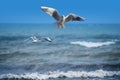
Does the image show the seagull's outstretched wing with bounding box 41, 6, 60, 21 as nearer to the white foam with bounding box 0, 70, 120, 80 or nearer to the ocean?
the ocean

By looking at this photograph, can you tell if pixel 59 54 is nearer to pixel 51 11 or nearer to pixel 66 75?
pixel 66 75

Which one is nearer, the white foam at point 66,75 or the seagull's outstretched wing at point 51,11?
the seagull's outstretched wing at point 51,11

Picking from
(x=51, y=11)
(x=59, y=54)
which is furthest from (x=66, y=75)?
(x=51, y=11)

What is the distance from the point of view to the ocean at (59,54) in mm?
4883

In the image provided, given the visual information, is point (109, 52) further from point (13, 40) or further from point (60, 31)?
point (13, 40)

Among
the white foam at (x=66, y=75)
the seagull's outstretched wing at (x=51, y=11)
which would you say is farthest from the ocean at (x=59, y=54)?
the seagull's outstretched wing at (x=51, y=11)

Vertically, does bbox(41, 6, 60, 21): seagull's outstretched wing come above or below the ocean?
below

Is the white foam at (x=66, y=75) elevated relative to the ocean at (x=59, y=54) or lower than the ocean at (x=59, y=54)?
lower

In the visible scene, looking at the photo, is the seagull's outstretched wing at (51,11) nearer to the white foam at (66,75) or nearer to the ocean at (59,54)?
the ocean at (59,54)

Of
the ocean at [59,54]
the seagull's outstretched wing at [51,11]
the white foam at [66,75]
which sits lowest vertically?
the white foam at [66,75]

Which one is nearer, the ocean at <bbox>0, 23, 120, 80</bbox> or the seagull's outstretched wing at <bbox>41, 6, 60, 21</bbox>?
the seagull's outstretched wing at <bbox>41, 6, 60, 21</bbox>

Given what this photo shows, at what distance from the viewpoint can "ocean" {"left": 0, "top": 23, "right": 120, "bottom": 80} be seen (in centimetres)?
488

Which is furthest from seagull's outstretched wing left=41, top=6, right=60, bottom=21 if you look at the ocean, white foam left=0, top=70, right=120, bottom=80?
white foam left=0, top=70, right=120, bottom=80

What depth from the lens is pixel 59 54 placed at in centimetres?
529
